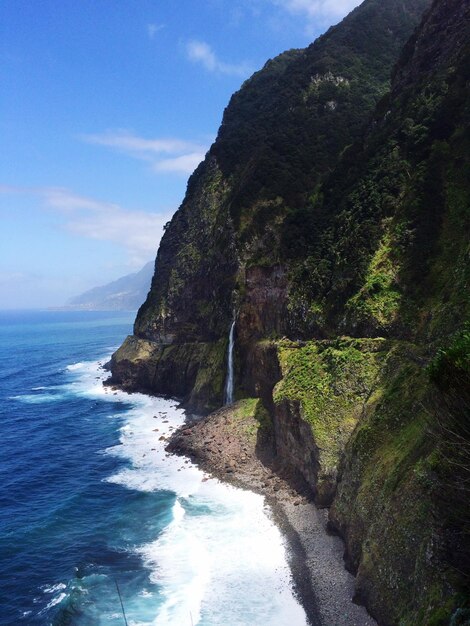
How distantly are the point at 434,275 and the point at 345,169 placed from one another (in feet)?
91.9

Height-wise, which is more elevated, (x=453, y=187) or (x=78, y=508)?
(x=453, y=187)

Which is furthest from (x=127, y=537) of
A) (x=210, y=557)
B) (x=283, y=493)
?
(x=283, y=493)

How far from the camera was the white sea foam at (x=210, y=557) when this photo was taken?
2825 cm

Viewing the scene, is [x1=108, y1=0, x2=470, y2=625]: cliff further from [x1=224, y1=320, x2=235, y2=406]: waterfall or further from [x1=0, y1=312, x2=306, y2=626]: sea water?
[x1=0, y1=312, x2=306, y2=626]: sea water

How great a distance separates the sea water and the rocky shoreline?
116 cm

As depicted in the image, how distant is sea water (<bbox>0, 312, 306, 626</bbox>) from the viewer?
28922 millimetres

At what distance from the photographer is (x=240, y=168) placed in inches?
3583

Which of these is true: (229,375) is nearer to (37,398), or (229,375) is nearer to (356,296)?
(356,296)

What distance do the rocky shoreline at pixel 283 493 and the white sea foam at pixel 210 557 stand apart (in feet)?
3.36

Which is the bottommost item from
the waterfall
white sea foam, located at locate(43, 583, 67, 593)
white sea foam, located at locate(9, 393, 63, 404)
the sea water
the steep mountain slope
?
white sea foam, located at locate(43, 583, 67, 593)

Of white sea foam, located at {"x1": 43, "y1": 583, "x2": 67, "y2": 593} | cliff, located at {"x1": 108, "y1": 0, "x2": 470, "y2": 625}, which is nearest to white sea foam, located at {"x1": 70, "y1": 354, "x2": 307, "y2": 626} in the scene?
cliff, located at {"x1": 108, "y1": 0, "x2": 470, "y2": 625}

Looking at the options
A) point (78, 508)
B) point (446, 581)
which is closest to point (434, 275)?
point (446, 581)

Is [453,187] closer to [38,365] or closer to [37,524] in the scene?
[37,524]

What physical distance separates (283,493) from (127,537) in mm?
14121
